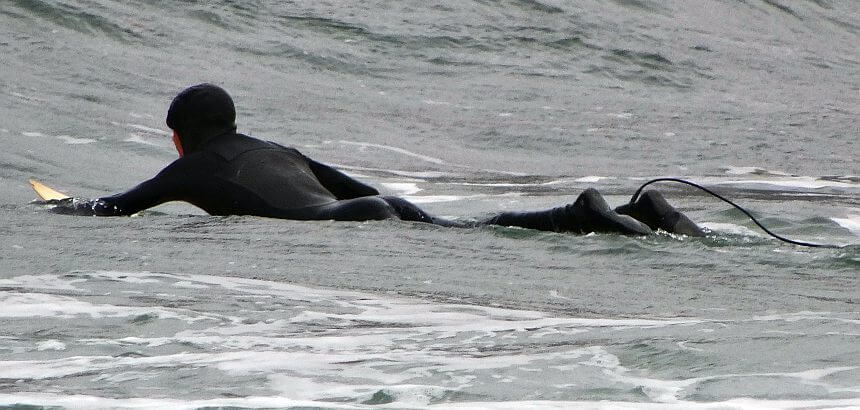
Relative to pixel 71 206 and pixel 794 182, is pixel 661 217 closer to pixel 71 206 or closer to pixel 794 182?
pixel 71 206

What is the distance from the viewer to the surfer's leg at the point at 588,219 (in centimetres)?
763

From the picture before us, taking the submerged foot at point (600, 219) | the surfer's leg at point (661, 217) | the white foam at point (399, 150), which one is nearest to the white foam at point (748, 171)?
the white foam at point (399, 150)

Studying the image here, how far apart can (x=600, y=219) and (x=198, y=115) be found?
2.32 metres

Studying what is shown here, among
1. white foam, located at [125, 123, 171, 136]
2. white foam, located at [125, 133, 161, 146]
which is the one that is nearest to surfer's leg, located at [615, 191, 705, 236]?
white foam, located at [125, 133, 161, 146]

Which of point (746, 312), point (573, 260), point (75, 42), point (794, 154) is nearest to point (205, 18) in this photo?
point (75, 42)

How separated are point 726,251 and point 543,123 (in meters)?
8.96

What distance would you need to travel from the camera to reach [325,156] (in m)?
13.7

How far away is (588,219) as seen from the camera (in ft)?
25.2

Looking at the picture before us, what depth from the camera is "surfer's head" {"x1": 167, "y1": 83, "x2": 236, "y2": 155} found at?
8.37 meters

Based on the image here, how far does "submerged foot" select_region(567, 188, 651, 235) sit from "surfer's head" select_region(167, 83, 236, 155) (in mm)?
2034

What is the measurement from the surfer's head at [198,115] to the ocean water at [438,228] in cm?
48

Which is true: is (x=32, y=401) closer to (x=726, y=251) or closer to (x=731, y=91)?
(x=726, y=251)

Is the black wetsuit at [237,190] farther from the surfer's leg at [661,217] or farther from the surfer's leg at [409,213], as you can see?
the surfer's leg at [661,217]

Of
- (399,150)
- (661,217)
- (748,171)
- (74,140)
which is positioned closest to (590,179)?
(748,171)
